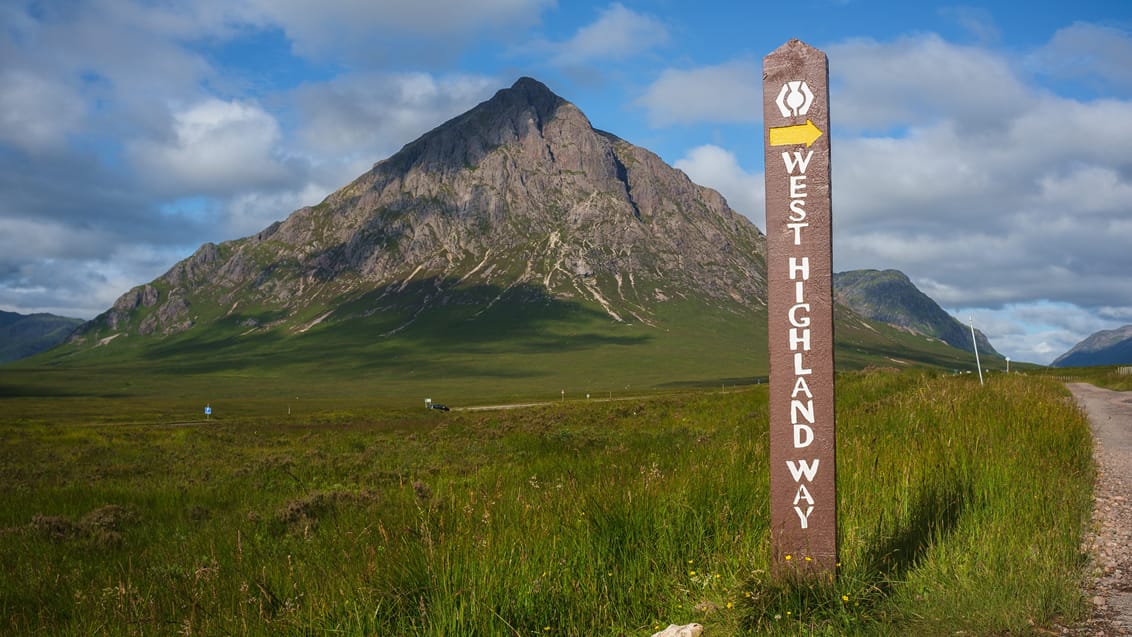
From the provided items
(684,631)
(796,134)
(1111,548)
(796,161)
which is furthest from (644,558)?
(1111,548)

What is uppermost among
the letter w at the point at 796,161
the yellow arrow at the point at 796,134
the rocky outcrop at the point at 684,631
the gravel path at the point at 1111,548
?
the yellow arrow at the point at 796,134

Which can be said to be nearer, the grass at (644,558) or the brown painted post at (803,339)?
the grass at (644,558)

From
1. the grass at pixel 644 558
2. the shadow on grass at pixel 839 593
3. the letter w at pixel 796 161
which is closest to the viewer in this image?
the shadow on grass at pixel 839 593

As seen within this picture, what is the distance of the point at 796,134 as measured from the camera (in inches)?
202

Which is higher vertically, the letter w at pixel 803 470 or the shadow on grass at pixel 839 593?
the letter w at pixel 803 470

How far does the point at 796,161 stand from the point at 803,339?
1302mm

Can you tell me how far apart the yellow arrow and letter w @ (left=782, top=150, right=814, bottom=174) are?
8 cm

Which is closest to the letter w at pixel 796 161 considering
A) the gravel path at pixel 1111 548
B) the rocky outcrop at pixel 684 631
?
the rocky outcrop at pixel 684 631

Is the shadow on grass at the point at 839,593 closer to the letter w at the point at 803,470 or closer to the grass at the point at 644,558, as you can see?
the grass at the point at 644,558

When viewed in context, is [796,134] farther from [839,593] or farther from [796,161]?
[839,593]

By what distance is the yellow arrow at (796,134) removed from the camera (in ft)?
16.7

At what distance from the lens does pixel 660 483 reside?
6988 millimetres

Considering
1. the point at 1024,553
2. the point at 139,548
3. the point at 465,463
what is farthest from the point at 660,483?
the point at 465,463

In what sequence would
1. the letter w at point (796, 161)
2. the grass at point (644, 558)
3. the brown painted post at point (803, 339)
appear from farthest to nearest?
the letter w at point (796, 161) < the brown painted post at point (803, 339) < the grass at point (644, 558)
